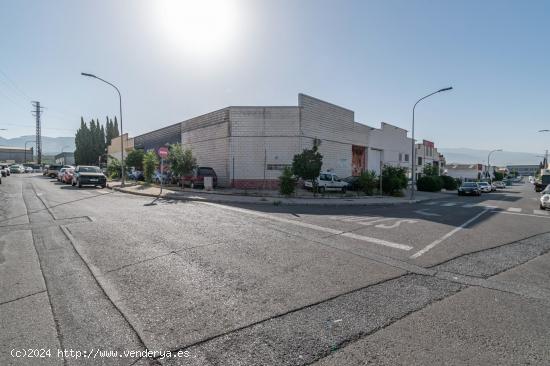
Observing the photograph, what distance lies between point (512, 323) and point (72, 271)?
649cm

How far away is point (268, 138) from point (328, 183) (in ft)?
21.2

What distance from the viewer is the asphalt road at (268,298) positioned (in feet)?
9.24

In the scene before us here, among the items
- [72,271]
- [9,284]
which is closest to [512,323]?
[72,271]

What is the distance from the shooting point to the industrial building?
2502 centimetres

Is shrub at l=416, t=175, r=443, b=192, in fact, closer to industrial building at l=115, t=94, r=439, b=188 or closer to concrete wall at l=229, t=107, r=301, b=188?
industrial building at l=115, t=94, r=439, b=188

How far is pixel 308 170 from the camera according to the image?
62.8 feet

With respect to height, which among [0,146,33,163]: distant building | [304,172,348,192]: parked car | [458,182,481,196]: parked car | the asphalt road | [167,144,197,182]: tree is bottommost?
the asphalt road

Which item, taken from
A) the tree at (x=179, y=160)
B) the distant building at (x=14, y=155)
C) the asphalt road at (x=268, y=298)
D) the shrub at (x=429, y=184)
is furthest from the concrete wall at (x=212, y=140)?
the distant building at (x=14, y=155)

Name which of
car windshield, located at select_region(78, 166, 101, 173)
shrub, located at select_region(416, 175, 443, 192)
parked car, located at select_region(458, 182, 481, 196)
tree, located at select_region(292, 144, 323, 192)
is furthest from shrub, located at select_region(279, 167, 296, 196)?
shrub, located at select_region(416, 175, 443, 192)

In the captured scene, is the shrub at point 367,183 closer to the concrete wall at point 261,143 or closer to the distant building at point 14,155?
the concrete wall at point 261,143

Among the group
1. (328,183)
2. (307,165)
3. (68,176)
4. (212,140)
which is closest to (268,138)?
(212,140)

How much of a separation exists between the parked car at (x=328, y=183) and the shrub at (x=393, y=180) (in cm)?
356

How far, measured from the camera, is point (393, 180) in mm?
24656

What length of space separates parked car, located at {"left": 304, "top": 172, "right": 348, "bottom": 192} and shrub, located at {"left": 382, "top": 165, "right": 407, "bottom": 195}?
11.7ft
